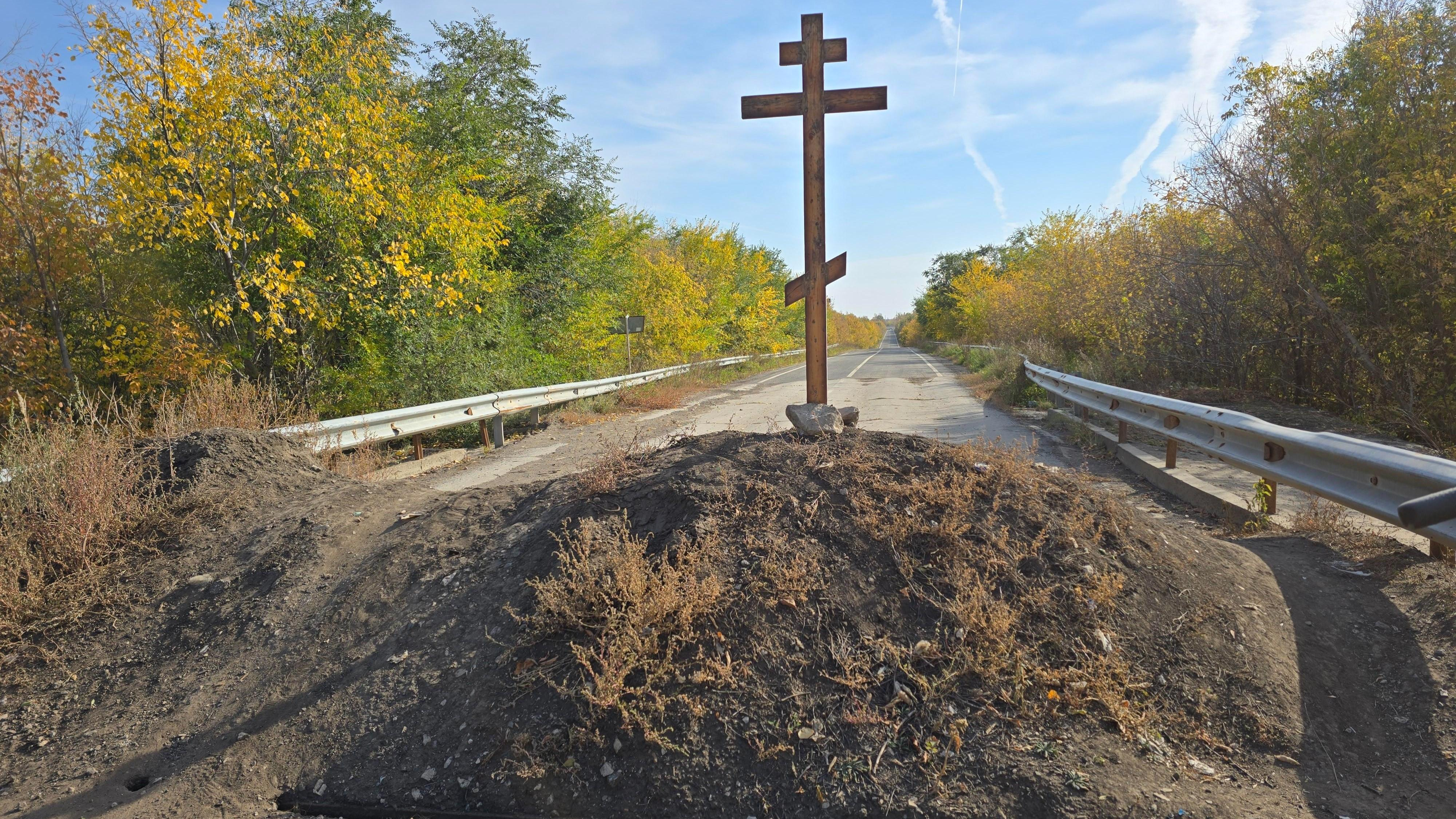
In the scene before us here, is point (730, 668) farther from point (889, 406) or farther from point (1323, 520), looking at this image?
point (889, 406)

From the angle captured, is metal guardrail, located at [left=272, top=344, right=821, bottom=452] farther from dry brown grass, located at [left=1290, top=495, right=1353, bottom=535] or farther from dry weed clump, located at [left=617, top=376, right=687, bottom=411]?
dry brown grass, located at [left=1290, top=495, right=1353, bottom=535]

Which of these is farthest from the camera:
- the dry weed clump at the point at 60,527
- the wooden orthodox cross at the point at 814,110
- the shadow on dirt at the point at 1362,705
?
the wooden orthodox cross at the point at 814,110

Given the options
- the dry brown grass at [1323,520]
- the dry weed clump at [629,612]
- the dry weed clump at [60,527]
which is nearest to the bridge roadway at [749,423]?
the dry weed clump at [629,612]

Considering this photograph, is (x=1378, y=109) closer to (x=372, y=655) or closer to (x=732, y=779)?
(x=732, y=779)

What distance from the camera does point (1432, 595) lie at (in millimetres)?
3225

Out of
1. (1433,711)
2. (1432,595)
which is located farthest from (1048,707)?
(1432,595)

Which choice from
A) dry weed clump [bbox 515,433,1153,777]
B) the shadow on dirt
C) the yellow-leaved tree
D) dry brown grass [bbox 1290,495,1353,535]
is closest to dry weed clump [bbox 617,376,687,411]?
the yellow-leaved tree

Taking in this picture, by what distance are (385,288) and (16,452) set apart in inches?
285

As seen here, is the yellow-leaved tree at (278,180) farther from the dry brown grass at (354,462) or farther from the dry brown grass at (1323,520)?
the dry brown grass at (1323,520)

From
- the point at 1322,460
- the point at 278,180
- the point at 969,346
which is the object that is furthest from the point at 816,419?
the point at 969,346

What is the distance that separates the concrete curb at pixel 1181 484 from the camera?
5.19 metres

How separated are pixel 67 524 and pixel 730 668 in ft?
13.8

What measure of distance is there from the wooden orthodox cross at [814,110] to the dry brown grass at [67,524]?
4546mm

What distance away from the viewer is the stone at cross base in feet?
15.8
